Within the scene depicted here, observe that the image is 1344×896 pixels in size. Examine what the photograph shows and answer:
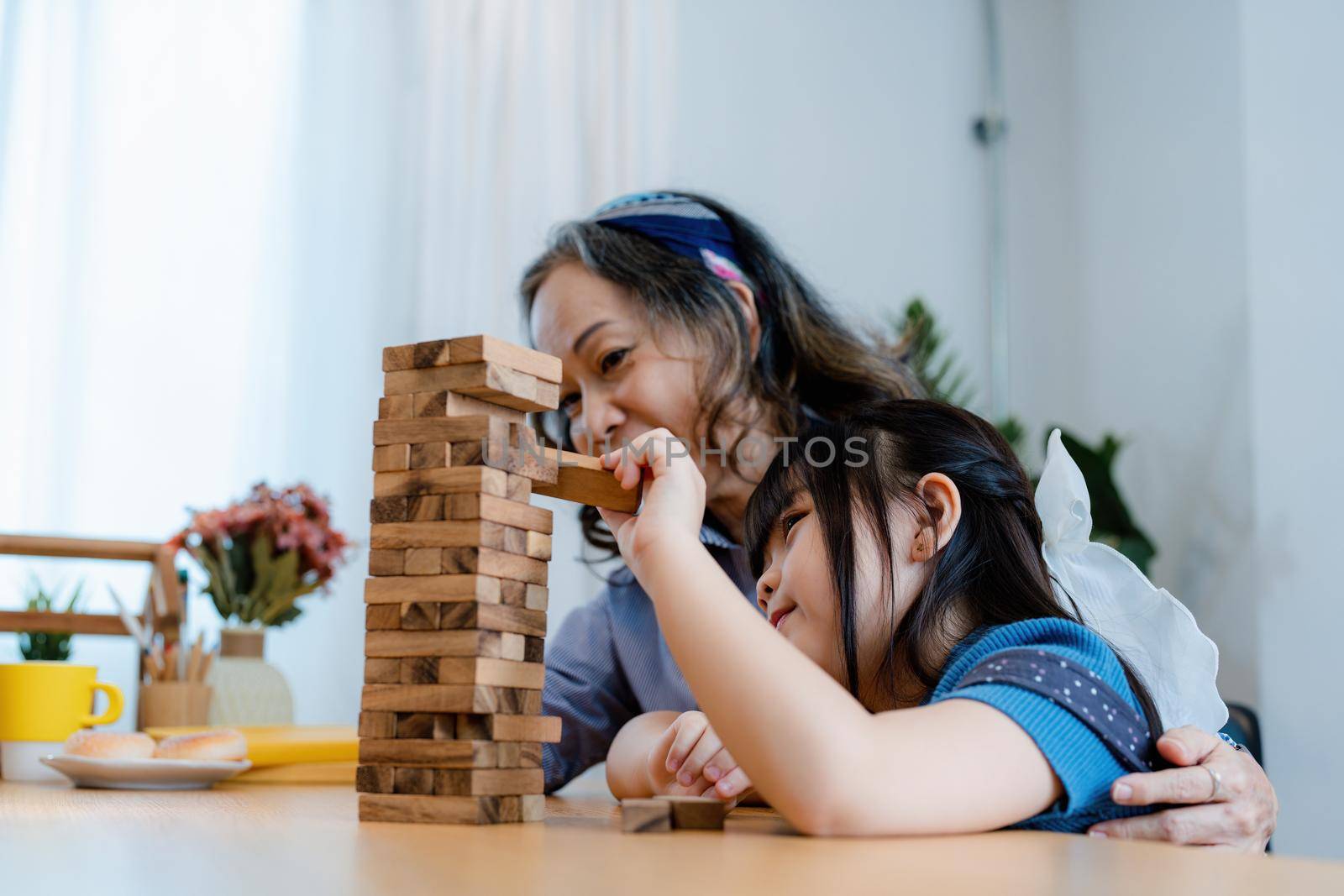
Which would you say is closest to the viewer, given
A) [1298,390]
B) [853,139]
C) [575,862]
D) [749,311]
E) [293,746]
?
[575,862]

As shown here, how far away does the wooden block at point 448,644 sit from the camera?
2.25ft

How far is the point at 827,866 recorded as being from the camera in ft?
1.63

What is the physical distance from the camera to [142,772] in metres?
1.01

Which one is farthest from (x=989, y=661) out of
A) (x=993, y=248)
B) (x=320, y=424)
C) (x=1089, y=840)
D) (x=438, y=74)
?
(x=993, y=248)

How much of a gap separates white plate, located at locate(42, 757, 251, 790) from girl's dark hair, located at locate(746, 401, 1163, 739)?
1.70 ft

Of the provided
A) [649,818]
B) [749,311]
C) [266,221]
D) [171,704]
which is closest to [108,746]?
[171,704]

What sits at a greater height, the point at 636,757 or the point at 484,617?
the point at 484,617

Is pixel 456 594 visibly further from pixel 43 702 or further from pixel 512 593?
pixel 43 702

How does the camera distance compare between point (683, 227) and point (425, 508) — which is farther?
point (683, 227)

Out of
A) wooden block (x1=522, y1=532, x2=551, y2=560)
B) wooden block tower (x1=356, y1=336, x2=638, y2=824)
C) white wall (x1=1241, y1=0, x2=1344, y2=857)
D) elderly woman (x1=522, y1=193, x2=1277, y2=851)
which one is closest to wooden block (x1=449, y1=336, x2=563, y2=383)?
wooden block tower (x1=356, y1=336, x2=638, y2=824)

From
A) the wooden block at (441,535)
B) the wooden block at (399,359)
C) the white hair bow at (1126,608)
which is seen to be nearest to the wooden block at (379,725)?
the wooden block at (441,535)

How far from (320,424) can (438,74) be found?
→ 31.9 inches

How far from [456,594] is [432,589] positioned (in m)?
0.02

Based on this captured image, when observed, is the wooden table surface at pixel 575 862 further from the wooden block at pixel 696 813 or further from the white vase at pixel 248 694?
the white vase at pixel 248 694
